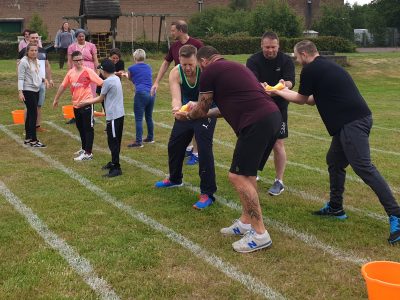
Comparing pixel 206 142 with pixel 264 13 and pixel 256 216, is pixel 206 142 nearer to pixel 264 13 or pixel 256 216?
pixel 256 216

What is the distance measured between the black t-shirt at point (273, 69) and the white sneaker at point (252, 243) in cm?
221

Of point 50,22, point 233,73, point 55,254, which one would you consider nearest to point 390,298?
point 233,73

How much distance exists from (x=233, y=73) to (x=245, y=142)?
0.63 meters

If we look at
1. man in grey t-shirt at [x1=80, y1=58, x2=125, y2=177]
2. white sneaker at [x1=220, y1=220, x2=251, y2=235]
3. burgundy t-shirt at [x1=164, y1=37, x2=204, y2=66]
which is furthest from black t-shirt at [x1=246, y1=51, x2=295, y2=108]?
man in grey t-shirt at [x1=80, y1=58, x2=125, y2=177]

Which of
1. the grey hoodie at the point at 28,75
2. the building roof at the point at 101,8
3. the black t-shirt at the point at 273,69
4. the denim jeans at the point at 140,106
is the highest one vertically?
the building roof at the point at 101,8

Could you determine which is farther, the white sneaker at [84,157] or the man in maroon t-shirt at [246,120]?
the white sneaker at [84,157]

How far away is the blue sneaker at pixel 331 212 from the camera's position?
5.44 metres

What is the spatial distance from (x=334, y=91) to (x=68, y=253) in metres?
2.90

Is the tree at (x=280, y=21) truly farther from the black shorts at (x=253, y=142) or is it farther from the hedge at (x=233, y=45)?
the black shorts at (x=253, y=142)

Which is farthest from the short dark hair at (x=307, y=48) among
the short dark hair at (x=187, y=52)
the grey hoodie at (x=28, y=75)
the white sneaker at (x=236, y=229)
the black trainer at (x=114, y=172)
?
the grey hoodie at (x=28, y=75)

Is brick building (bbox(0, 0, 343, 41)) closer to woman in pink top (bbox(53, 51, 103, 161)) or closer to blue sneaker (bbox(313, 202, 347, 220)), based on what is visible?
woman in pink top (bbox(53, 51, 103, 161))

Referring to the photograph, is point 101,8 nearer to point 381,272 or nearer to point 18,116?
point 18,116

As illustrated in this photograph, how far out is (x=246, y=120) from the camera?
4.51 m

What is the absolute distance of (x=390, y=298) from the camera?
3223 millimetres
